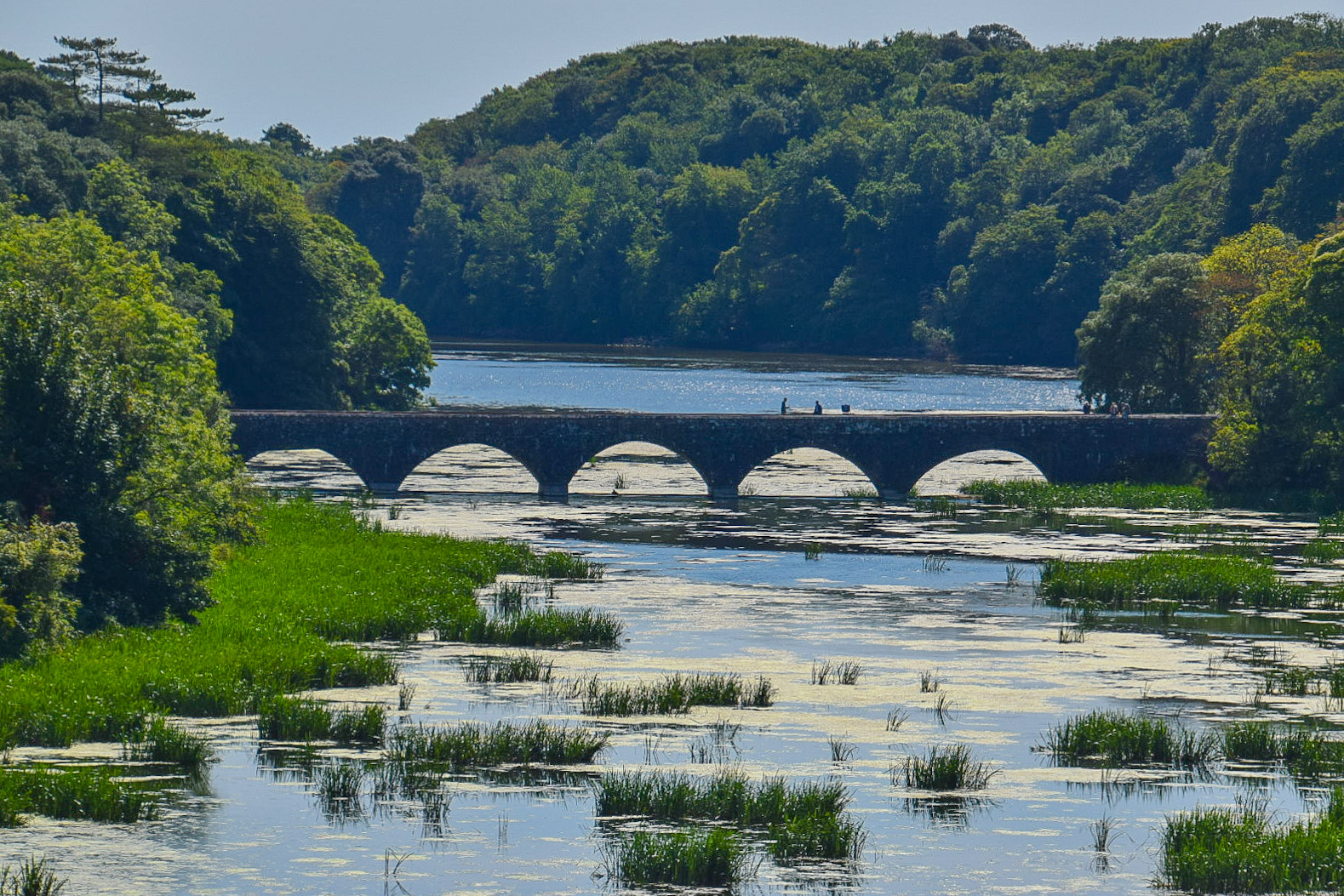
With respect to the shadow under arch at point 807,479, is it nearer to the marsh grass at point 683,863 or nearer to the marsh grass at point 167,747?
the marsh grass at point 167,747

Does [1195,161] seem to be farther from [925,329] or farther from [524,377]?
[524,377]

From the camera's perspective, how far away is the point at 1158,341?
8562 cm

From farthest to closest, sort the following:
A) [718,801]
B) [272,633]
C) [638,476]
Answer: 1. [638,476]
2. [272,633]
3. [718,801]

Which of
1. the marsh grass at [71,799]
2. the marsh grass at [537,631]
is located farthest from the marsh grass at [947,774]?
the marsh grass at [537,631]

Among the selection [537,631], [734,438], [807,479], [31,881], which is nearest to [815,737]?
[537,631]

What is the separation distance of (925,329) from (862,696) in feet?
452

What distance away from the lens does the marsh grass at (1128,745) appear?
30.5 meters

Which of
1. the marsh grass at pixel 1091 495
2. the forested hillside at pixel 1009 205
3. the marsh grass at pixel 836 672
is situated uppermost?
the forested hillside at pixel 1009 205

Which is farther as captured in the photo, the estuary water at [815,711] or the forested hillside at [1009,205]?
the forested hillside at [1009,205]

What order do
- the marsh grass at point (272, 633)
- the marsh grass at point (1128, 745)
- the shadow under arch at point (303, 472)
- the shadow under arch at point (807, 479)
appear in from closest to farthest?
the marsh grass at point (1128, 745) < the marsh grass at point (272, 633) < the shadow under arch at point (303, 472) < the shadow under arch at point (807, 479)

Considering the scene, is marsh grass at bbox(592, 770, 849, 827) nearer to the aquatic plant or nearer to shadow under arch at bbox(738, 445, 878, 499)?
the aquatic plant

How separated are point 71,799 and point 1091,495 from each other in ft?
173

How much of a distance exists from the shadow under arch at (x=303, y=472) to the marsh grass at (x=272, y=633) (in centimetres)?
2003

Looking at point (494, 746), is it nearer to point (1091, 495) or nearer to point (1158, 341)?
point (1091, 495)
